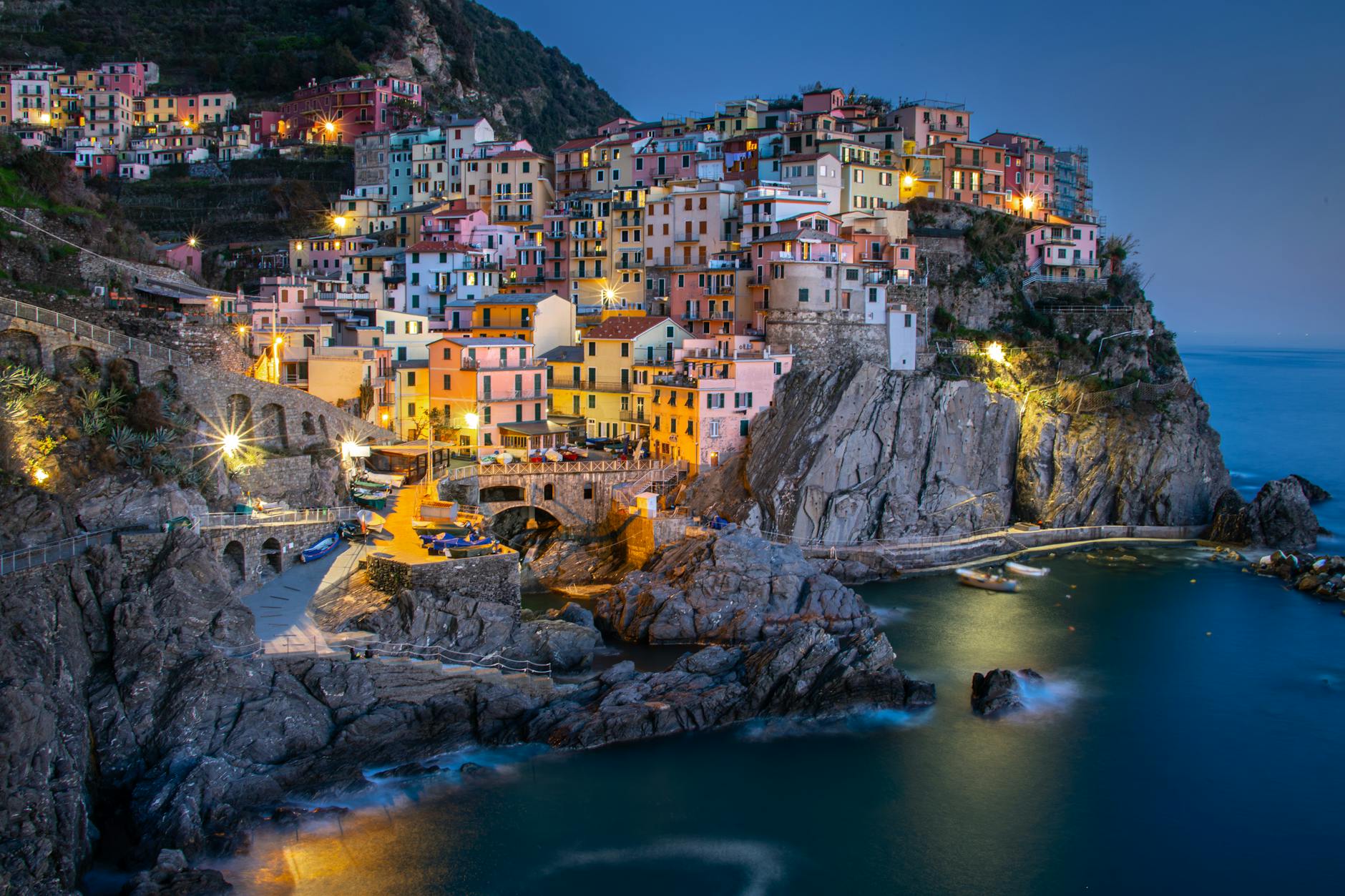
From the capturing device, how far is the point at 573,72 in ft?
377

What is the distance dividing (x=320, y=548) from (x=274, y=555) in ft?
4.34

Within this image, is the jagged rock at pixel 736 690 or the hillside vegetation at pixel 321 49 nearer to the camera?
the jagged rock at pixel 736 690

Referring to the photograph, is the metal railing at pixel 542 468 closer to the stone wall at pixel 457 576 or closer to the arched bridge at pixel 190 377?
the arched bridge at pixel 190 377

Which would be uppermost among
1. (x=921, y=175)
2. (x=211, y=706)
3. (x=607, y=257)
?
(x=921, y=175)

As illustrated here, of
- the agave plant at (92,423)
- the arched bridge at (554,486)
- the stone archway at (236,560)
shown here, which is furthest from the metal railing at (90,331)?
the arched bridge at (554,486)

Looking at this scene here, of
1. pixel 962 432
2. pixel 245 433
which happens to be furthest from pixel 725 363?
pixel 245 433

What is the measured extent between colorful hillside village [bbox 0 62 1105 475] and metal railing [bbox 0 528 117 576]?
57.0ft

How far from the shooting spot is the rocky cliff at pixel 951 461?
148 feet

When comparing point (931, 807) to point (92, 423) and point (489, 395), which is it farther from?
point (489, 395)

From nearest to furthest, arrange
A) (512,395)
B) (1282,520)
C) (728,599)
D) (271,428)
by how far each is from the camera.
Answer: (728,599), (271,428), (512,395), (1282,520)

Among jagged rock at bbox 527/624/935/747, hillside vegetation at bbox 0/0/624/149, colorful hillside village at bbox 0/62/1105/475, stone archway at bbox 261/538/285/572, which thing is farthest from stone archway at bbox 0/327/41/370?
hillside vegetation at bbox 0/0/624/149

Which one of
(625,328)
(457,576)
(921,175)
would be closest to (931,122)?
(921,175)

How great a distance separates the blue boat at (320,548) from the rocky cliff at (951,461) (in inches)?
596

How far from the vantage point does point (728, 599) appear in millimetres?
36594
